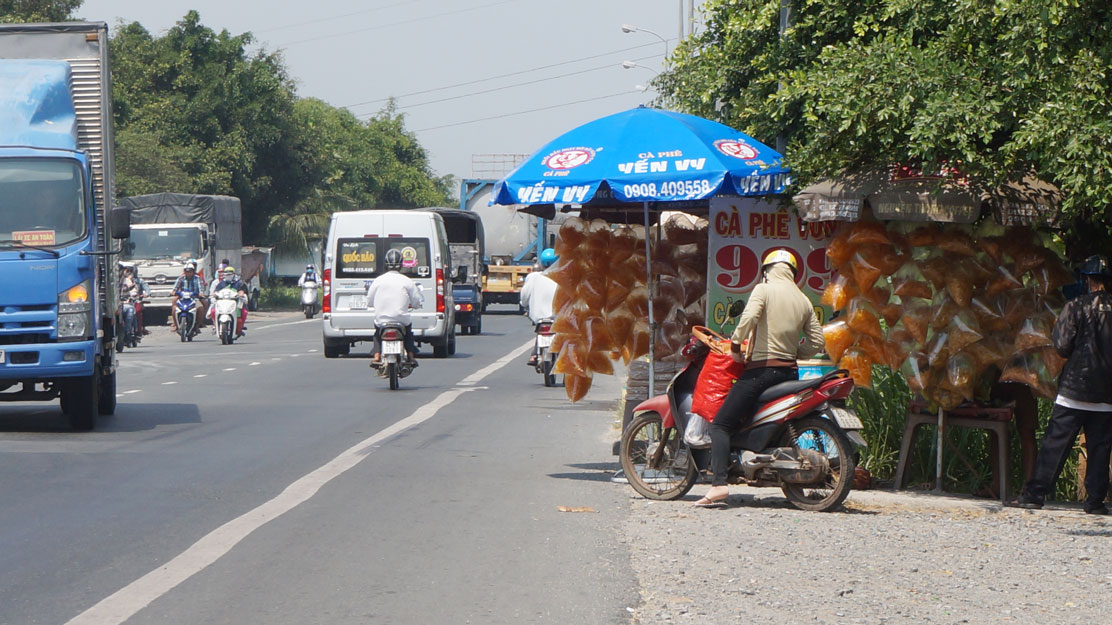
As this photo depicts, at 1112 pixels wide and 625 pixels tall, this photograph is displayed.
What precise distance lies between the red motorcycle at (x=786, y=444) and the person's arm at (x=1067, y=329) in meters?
1.42

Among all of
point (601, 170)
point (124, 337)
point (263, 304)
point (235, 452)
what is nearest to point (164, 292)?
point (124, 337)

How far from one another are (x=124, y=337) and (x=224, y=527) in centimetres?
2195

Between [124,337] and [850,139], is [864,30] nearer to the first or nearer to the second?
[850,139]

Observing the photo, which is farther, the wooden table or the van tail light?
the van tail light

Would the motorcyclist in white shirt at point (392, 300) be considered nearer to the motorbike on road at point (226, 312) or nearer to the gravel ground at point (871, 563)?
the gravel ground at point (871, 563)

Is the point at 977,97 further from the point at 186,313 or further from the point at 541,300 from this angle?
the point at 186,313

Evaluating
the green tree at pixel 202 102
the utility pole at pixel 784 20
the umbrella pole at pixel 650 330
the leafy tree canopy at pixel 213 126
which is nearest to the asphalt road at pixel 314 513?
the umbrella pole at pixel 650 330

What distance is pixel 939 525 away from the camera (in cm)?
896

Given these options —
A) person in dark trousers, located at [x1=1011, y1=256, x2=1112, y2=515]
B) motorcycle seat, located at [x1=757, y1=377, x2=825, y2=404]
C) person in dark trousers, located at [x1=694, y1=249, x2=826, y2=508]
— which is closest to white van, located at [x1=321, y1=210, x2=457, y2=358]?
person in dark trousers, located at [x1=694, y1=249, x2=826, y2=508]

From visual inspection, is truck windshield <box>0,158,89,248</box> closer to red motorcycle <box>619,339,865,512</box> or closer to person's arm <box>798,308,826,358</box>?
red motorcycle <box>619,339,865,512</box>

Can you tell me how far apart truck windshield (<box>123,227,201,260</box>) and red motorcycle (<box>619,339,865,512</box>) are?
31444 millimetres

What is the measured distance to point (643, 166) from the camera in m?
10.3

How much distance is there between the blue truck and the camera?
13.4 metres

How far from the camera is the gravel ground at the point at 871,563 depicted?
657 centimetres
